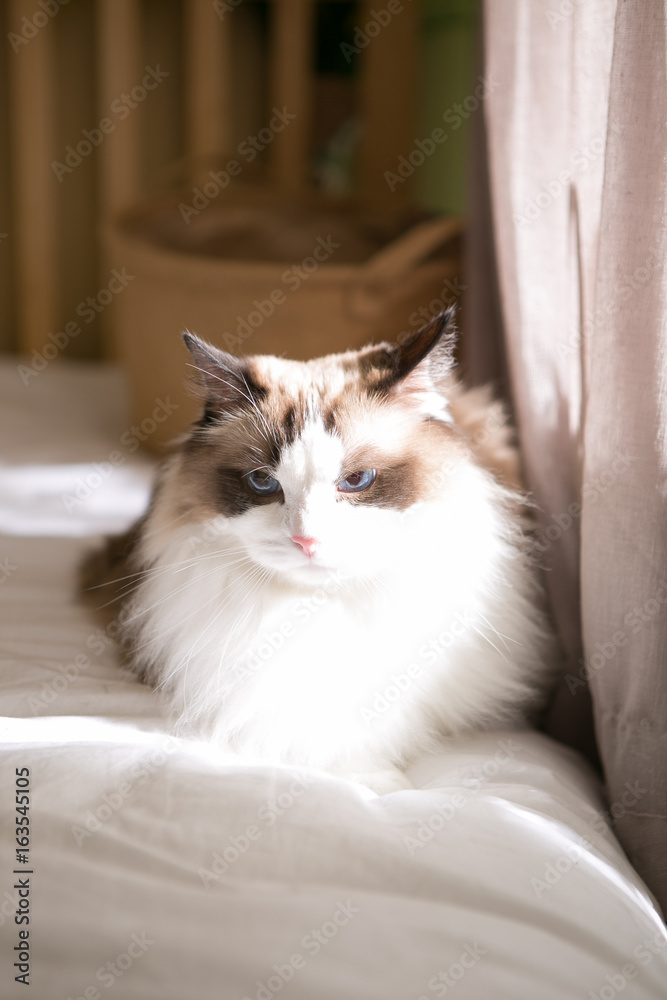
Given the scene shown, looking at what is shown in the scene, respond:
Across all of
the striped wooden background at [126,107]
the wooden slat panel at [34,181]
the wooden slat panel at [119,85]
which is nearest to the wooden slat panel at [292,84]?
the striped wooden background at [126,107]

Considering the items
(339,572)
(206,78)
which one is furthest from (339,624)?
(206,78)

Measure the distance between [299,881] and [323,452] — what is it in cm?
47

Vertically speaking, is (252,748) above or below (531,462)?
below

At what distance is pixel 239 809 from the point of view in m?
0.82

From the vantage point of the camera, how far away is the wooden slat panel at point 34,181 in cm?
266

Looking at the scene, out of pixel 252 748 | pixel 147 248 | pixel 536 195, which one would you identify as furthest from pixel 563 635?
pixel 147 248

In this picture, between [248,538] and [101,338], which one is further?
[101,338]

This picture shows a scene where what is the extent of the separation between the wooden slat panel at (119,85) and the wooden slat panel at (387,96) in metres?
0.76

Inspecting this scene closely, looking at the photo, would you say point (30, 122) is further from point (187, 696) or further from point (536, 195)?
point (187, 696)

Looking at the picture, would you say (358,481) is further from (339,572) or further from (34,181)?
(34,181)

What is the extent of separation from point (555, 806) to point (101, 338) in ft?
8.94

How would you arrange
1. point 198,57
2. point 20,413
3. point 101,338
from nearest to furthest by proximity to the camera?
1. point 20,413
2. point 198,57
3. point 101,338

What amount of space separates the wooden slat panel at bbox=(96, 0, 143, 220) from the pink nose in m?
1.99

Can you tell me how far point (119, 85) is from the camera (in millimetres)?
2633
